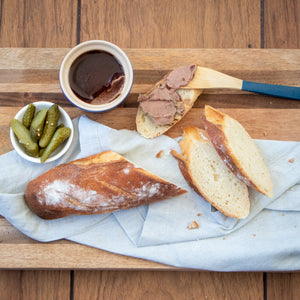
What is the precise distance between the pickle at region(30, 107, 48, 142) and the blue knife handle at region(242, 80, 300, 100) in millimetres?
1056

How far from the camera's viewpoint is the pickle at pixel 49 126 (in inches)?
64.7

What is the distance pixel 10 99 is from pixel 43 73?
0.23m

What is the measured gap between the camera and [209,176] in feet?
5.74

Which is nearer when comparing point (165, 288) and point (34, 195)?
point (34, 195)

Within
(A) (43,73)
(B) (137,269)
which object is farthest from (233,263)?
(A) (43,73)

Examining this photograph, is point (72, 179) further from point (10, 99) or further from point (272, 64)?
point (272, 64)

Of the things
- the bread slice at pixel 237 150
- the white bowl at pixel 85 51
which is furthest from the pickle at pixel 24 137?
the bread slice at pixel 237 150

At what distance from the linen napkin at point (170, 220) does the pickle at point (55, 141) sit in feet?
0.35

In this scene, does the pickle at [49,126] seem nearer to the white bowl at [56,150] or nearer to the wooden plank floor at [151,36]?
the white bowl at [56,150]

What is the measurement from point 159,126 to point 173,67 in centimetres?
34

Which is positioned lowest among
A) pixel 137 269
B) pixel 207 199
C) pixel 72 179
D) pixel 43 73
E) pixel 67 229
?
pixel 137 269

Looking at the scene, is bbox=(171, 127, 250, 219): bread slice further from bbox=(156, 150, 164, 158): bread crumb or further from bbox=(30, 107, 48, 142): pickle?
bbox=(30, 107, 48, 142): pickle

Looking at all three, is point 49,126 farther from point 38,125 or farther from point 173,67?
point 173,67

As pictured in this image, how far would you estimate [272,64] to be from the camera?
72.1 inches
